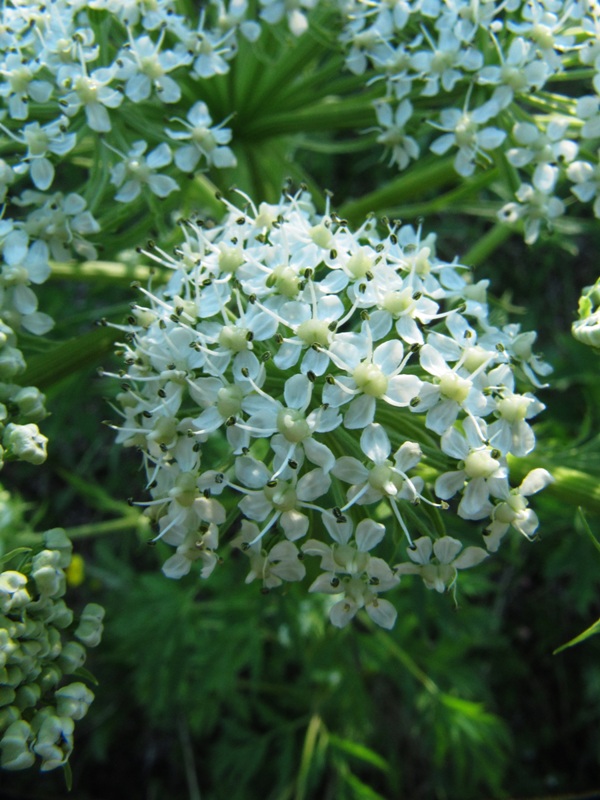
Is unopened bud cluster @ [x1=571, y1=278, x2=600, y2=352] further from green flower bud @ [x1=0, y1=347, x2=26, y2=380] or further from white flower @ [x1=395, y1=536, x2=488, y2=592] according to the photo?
green flower bud @ [x1=0, y1=347, x2=26, y2=380]

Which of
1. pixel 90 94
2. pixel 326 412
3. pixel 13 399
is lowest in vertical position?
pixel 13 399

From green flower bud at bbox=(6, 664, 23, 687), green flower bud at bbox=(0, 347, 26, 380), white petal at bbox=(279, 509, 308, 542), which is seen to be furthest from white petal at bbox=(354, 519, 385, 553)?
green flower bud at bbox=(0, 347, 26, 380)

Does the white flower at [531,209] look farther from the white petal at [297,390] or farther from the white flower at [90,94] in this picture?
the white flower at [90,94]

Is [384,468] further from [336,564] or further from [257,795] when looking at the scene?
[257,795]

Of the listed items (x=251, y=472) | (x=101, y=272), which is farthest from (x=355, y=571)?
(x=101, y=272)

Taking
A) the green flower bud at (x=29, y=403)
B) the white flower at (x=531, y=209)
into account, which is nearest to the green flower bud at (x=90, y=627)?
the green flower bud at (x=29, y=403)

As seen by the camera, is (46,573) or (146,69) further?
(146,69)

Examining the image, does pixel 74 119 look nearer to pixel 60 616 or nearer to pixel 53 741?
pixel 60 616

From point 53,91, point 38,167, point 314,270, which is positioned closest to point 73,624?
point 314,270
